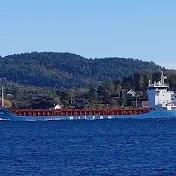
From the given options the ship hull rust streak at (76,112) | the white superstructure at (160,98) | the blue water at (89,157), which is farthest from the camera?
the ship hull rust streak at (76,112)

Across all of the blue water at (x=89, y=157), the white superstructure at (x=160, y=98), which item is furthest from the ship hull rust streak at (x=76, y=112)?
the blue water at (x=89, y=157)

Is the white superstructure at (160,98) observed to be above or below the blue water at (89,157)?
above

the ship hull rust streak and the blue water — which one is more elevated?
the ship hull rust streak

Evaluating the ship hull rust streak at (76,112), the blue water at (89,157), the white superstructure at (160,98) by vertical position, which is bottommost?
the blue water at (89,157)

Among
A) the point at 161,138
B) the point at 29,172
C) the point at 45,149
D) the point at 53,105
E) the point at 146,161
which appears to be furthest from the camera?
the point at 53,105

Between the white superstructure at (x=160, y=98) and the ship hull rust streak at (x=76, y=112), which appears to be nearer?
the white superstructure at (x=160, y=98)

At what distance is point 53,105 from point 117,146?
96.9 meters

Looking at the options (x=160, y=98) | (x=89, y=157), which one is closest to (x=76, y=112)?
(x=160, y=98)

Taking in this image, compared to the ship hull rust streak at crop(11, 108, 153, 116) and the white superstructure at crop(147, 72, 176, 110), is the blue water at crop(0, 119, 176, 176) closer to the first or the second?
the white superstructure at crop(147, 72, 176, 110)

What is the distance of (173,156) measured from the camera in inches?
2131

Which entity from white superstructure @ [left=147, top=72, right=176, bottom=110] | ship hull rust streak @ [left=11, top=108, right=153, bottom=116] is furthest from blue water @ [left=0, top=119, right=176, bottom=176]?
ship hull rust streak @ [left=11, top=108, right=153, bottom=116]

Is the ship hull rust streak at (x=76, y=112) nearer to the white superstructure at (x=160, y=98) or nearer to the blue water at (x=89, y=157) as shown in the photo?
the white superstructure at (x=160, y=98)

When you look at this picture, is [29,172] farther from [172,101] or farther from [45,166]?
[172,101]

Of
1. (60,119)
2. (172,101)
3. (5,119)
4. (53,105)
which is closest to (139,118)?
(172,101)
